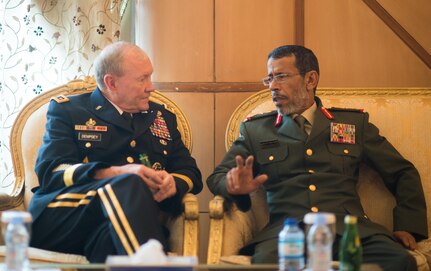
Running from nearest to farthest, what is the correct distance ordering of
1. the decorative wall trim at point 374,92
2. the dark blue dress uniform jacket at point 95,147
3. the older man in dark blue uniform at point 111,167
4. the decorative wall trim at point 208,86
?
the older man in dark blue uniform at point 111,167
the dark blue dress uniform jacket at point 95,147
the decorative wall trim at point 374,92
the decorative wall trim at point 208,86

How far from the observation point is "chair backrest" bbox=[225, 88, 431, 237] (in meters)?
3.38

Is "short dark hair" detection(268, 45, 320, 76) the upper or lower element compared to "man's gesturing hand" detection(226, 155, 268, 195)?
upper

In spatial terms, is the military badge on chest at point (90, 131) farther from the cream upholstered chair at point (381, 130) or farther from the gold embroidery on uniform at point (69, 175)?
the cream upholstered chair at point (381, 130)

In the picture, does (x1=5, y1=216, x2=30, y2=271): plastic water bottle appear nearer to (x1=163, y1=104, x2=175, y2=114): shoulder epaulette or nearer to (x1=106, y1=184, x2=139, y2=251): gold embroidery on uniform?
(x1=106, y1=184, x2=139, y2=251): gold embroidery on uniform

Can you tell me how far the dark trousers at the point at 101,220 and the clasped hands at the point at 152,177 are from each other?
0.31 ft

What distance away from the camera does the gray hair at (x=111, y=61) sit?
3305mm

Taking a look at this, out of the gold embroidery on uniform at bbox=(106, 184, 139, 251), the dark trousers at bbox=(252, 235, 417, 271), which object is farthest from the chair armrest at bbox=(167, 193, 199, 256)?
the gold embroidery on uniform at bbox=(106, 184, 139, 251)

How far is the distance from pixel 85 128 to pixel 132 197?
612 millimetres

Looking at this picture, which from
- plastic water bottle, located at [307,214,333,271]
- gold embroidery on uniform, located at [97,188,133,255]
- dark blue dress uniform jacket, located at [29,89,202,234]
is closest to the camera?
plastic water bottle, located at [307,214,333,271]

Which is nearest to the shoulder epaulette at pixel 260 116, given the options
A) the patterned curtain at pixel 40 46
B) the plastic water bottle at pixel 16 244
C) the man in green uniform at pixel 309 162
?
the man in green uniform at pixel 309 162

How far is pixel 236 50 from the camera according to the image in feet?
13.2

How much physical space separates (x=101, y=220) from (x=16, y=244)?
2.97ft

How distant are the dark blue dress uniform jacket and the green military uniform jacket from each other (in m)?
0.21

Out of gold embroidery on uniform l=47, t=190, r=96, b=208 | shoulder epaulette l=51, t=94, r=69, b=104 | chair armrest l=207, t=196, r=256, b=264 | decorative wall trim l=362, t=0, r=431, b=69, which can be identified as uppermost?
decorative wall trim l=362, t=0, r=431, b=69
